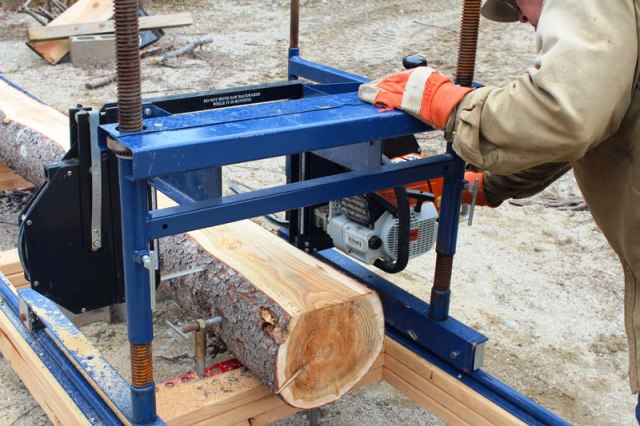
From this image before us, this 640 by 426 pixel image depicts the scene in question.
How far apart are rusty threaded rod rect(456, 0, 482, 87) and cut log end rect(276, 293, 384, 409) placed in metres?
0.78

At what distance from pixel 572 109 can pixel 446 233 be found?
100 cm

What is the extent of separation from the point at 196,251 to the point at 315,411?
780mm

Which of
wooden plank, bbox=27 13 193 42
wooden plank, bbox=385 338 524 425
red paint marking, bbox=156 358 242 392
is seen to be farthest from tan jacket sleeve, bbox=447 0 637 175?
wooden plank, bbox=27 13 193 42

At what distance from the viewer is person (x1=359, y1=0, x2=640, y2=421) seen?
1709 millimetres

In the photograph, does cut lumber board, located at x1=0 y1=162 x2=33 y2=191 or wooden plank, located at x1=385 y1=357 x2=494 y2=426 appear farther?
cut lumber board, located at x1=0 y1=162 x2=33 y2=191

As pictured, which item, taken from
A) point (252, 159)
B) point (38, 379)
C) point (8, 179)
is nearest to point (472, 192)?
point (252, 159)

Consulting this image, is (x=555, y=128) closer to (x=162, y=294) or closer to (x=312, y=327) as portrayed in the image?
(x=312, y=327)

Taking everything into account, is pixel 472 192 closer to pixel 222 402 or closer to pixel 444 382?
pixel 444 382

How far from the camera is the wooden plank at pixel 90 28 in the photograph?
7.93m

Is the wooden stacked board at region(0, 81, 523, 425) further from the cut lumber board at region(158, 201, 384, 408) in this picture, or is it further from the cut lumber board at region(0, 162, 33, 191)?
the cut lumber board at region(0, 162, 33, 191)

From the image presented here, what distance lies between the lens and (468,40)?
2.40 meters

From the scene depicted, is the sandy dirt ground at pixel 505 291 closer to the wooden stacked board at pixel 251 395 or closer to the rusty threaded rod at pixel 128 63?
the wooden stacked board at pixel 251 395

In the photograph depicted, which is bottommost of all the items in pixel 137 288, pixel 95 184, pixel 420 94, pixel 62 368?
pixel 62 368

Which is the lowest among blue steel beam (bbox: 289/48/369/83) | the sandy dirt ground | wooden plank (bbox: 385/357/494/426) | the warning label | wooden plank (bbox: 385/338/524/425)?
the sandy dirt ground
